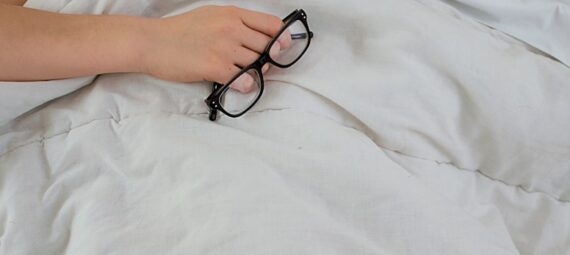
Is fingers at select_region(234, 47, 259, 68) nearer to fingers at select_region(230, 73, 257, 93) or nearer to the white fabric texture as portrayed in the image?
fingers at select_region(230, 73, 257, 93)

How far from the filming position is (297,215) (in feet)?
2.00

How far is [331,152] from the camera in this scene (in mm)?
653

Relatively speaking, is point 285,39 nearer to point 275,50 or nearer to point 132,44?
point 275,50

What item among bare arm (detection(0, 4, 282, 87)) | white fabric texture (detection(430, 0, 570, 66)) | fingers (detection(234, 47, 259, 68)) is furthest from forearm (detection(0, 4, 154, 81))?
white fabric texture (detection(430, 0, 570, 66))

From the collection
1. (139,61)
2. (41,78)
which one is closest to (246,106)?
(139,61)

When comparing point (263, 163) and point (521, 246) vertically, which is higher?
point (263, 163)

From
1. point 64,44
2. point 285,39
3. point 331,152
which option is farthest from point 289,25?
point 64,44

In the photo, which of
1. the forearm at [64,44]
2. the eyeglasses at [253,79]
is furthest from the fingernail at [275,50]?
the forearm at [64,44]

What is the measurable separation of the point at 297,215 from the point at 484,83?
0.84 ft

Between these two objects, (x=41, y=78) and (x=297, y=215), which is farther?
(x=41, y=78)

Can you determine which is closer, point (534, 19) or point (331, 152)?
point (331, 152)

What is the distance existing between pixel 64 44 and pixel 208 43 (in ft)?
0.55

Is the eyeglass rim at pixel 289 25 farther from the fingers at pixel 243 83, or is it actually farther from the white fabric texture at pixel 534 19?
the white fabric texture at pixel 534 19

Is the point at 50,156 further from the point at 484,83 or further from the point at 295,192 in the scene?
the point at 484,83
